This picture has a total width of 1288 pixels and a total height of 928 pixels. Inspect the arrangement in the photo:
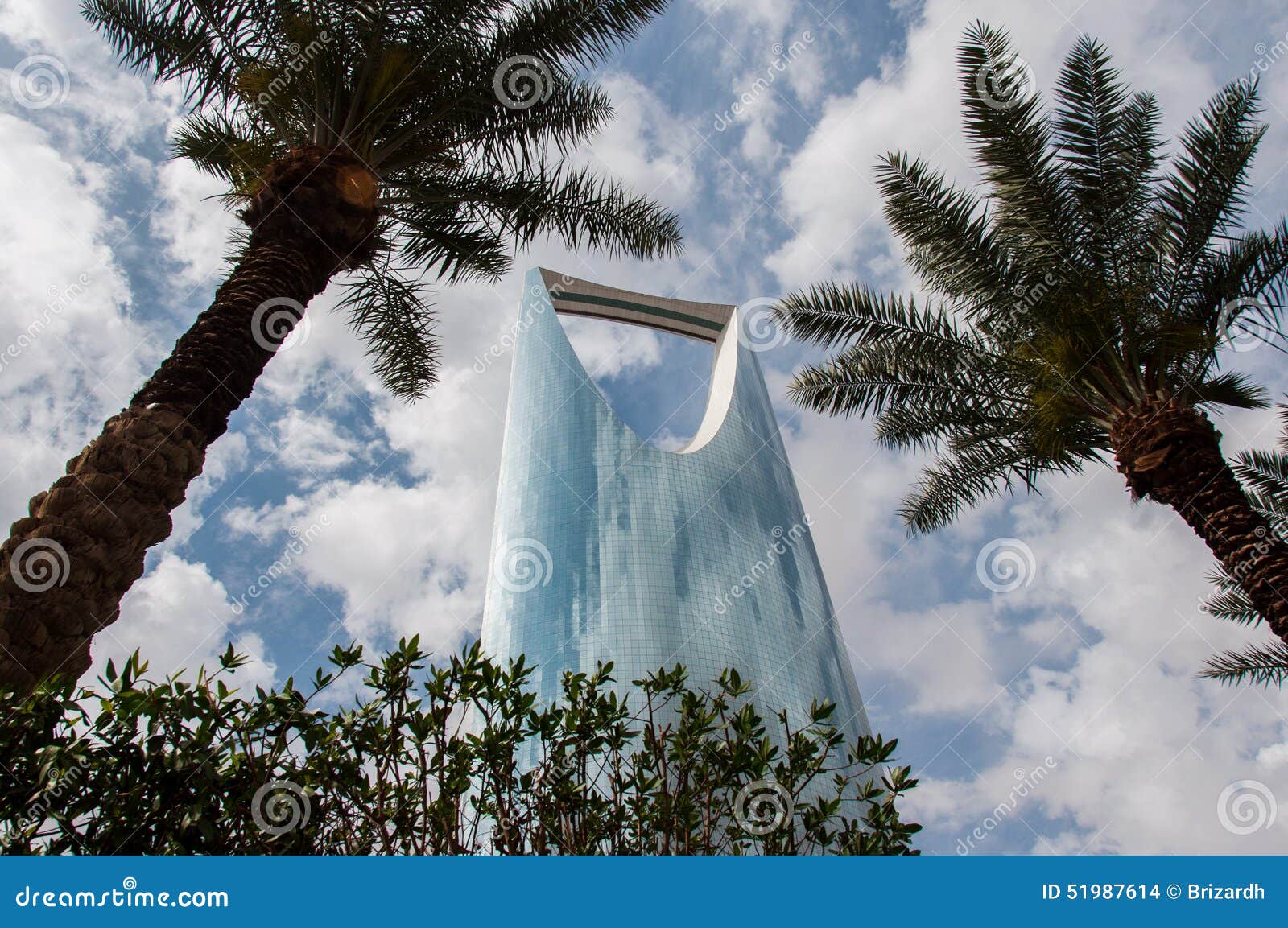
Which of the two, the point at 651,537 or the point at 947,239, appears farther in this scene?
A: the point at 651,537

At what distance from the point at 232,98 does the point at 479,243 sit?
91.7 inches

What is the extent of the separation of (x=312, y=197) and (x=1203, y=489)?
23.7 feet

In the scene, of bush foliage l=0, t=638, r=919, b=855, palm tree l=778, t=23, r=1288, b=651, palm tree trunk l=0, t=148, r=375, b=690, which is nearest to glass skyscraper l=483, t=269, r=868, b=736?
palm tree l=778, t=23, r=1288, b=651

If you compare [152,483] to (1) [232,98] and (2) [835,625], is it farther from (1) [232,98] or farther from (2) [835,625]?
(2) [835,625]

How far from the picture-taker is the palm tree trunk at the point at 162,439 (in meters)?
3.55

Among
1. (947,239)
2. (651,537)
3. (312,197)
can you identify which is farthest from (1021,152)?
(651,537)

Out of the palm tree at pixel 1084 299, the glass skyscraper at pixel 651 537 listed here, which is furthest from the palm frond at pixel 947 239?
the glass skyscraper at pixel 651 537

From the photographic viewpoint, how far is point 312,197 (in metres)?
5.33

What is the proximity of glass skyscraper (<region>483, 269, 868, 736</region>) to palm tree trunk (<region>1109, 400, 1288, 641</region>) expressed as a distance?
90.3 ft

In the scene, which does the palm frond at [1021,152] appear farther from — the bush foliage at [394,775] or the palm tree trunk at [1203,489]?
the bush foliage at [394,775]

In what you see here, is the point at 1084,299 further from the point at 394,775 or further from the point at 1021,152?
the point at 394,775

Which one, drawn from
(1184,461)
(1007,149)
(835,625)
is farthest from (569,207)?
(835,625)

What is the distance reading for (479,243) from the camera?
25.6 feet

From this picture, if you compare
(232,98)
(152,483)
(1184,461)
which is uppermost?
(232,98)
